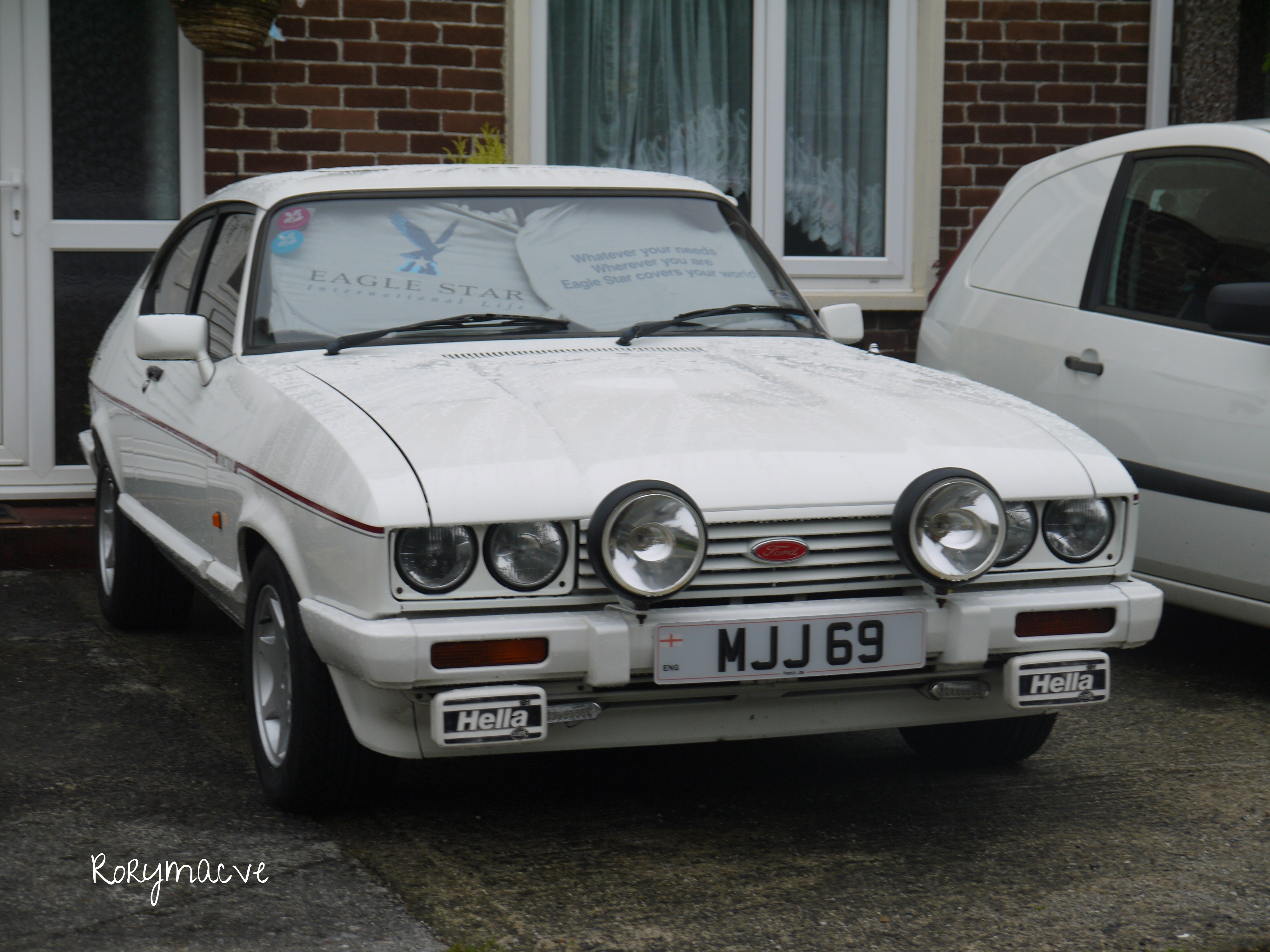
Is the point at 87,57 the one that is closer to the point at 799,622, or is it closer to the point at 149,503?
the point at 149,503

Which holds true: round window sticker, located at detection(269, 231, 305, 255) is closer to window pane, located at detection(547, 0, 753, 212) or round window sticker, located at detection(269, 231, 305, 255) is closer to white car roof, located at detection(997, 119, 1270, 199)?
white car roof, located at detection(997, 119, 1270, 199)

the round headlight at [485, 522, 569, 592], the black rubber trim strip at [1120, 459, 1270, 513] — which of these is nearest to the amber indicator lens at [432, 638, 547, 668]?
the round headlight at [485, 522, 569, 592]

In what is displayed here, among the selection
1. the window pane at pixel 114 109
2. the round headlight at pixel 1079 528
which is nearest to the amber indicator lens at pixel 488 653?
the round headlight at pixel 1079 528

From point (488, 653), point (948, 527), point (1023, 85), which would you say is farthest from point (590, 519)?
point (1023, 85)

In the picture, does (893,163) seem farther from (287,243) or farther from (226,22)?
(287,243)

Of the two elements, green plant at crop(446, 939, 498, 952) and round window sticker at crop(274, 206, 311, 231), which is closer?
green plant at crop(446, 939, 498, 952)

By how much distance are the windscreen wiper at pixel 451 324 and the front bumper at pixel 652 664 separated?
0.95 meters

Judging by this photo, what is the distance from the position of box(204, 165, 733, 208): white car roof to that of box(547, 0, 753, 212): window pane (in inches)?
132

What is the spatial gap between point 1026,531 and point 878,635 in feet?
1.46

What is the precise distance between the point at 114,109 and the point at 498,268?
380cm

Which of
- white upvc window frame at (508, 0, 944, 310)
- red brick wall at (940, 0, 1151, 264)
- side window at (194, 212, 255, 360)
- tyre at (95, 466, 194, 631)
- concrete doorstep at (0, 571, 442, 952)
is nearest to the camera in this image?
concrete doorstep at (0, 571, 442, 952)

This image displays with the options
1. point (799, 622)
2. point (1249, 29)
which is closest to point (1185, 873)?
point (799, 622)

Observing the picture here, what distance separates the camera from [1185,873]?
11.4ft

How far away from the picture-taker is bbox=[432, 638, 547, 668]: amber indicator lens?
318 centimetres
